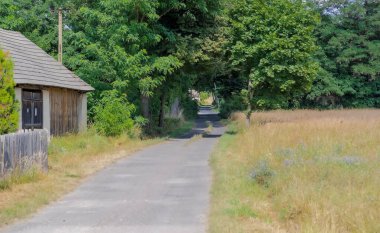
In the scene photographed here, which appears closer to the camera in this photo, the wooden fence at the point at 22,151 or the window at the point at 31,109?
the wooden fence at the point at 22,151

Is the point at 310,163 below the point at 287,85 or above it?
below

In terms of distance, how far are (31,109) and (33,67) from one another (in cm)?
226

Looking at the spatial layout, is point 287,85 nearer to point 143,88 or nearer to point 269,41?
point 269,41

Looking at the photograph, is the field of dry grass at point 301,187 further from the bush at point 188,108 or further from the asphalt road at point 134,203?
the bush at point 188,108

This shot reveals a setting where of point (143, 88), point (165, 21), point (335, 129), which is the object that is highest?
point (165, 21)

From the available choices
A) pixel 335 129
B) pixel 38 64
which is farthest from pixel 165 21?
pixel 335 129

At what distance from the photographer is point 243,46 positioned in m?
28.4

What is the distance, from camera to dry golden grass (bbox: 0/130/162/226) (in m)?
10.2

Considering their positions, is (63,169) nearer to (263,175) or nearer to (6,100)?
(6,100)

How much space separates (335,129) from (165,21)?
14.3 metres

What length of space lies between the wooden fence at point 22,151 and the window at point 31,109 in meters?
7.42

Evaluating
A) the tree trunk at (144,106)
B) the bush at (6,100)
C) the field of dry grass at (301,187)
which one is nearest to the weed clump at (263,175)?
the field of dry grass at (301,187)

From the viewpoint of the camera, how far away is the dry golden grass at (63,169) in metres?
10.2

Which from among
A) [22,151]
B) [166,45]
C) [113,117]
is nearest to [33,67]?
[113,117]
